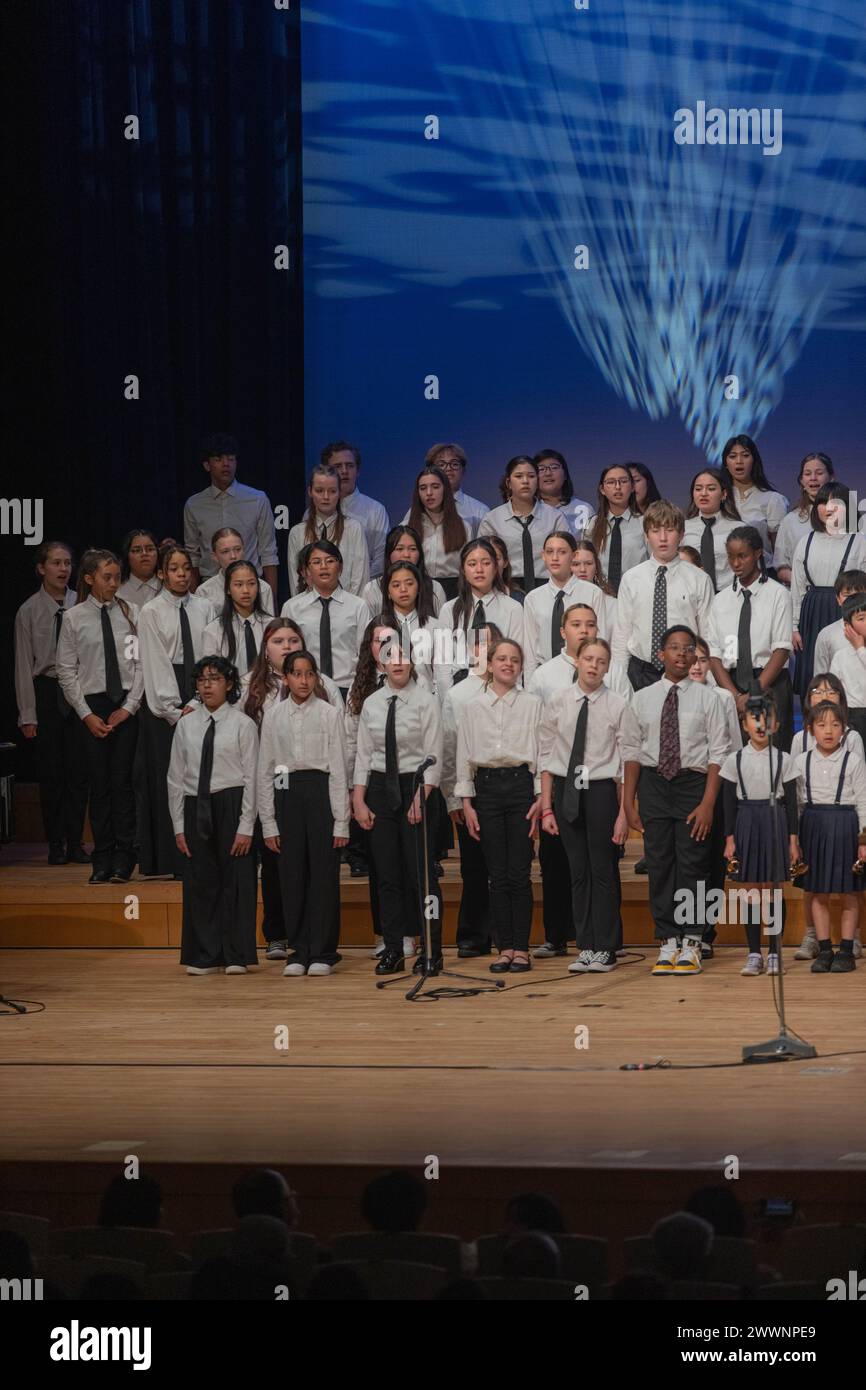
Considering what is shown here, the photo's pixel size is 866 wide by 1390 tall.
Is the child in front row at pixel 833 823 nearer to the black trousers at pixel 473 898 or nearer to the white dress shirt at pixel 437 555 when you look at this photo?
the black trousers at pixel 473 898

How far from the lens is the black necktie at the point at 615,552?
291 inches

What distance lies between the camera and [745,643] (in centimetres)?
679

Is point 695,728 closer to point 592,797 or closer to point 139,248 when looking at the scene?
point 592,797

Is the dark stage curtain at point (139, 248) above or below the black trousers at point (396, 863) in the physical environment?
above

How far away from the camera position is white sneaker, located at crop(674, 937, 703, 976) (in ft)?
20.4

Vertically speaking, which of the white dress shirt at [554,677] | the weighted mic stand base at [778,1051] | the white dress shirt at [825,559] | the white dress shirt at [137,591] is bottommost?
the weighted mic stand base at [778,1051]

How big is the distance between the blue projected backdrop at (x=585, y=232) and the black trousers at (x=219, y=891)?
9.63ft

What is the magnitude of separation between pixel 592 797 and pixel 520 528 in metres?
1.61

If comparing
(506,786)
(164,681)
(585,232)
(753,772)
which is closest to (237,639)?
(164,681)

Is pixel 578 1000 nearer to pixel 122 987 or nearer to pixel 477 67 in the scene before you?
pixel 122 987

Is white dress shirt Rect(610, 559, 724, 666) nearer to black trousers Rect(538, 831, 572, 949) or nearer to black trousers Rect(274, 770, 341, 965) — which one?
black trousers Rect(538, 831, 572, 949)

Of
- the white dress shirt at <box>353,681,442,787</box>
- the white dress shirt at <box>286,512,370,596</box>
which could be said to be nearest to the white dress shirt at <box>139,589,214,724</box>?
the white dress shirt at <box>286,512,370,596</box>

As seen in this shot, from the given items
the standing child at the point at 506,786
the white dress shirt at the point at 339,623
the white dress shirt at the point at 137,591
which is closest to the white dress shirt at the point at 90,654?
the white dress shirt at the point at 137,591

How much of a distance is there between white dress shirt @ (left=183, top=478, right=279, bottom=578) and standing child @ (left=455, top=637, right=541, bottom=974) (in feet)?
6.00
